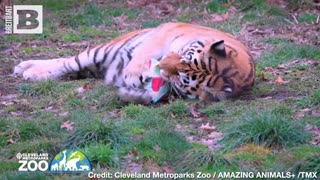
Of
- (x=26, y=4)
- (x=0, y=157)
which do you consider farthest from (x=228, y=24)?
(x=0, y=157)

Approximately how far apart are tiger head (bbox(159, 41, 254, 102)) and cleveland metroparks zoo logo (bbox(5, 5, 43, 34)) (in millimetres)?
4097

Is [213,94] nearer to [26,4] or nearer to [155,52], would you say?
[155,52]

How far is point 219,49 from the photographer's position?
6.57 metres

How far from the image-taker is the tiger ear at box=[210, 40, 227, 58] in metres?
6.53

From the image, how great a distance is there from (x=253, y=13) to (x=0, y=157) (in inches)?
261

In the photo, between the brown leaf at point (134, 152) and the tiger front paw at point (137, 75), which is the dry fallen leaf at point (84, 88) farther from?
the brown leaf at point (134, 152)

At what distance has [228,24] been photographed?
10.7m

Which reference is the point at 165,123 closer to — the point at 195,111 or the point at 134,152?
the point at 195,111

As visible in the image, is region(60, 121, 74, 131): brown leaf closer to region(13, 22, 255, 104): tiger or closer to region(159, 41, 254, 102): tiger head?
region(13, 22, 255, 104): tiger

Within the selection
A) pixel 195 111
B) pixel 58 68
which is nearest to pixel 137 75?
pixel 195 111

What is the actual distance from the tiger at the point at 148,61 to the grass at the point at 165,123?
0.14 meters

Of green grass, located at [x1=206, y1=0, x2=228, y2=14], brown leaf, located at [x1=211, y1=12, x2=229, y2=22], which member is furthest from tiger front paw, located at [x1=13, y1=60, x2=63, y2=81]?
green grass, located at [x1=206, y1=0, x2=228, y2=14]

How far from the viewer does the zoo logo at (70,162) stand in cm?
484

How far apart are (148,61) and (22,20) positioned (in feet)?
13.6
